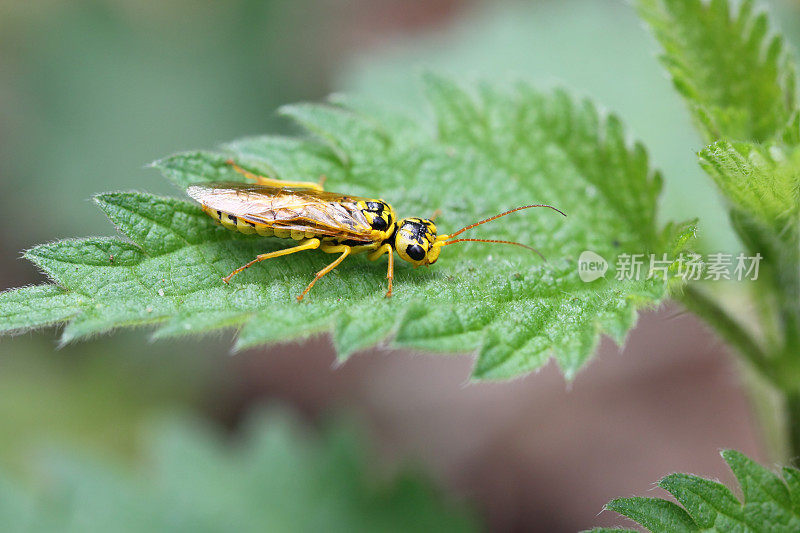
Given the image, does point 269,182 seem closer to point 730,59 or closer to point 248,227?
point 248,227

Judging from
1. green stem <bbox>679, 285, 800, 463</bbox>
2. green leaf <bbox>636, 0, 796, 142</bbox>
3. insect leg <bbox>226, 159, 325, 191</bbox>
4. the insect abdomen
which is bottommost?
green stem <bbox>679, 285, 800, 463</bbox>

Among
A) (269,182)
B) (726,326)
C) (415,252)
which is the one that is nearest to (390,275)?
(415,252)

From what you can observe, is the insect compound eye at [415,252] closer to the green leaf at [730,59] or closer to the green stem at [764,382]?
the green stem at [764,382]

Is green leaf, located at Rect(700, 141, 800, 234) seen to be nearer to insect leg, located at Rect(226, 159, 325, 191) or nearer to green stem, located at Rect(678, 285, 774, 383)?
green stem, located at Rect(678, 285, 774, 383)

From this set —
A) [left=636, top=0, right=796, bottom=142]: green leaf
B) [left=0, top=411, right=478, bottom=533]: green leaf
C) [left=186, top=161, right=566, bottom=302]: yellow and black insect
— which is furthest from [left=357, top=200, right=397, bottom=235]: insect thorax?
[left=0, top=411, right=478, bottom=533]: green leaf

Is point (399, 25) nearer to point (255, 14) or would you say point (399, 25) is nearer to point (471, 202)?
point (255, 14)

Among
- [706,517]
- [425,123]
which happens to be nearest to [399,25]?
[425,123]
